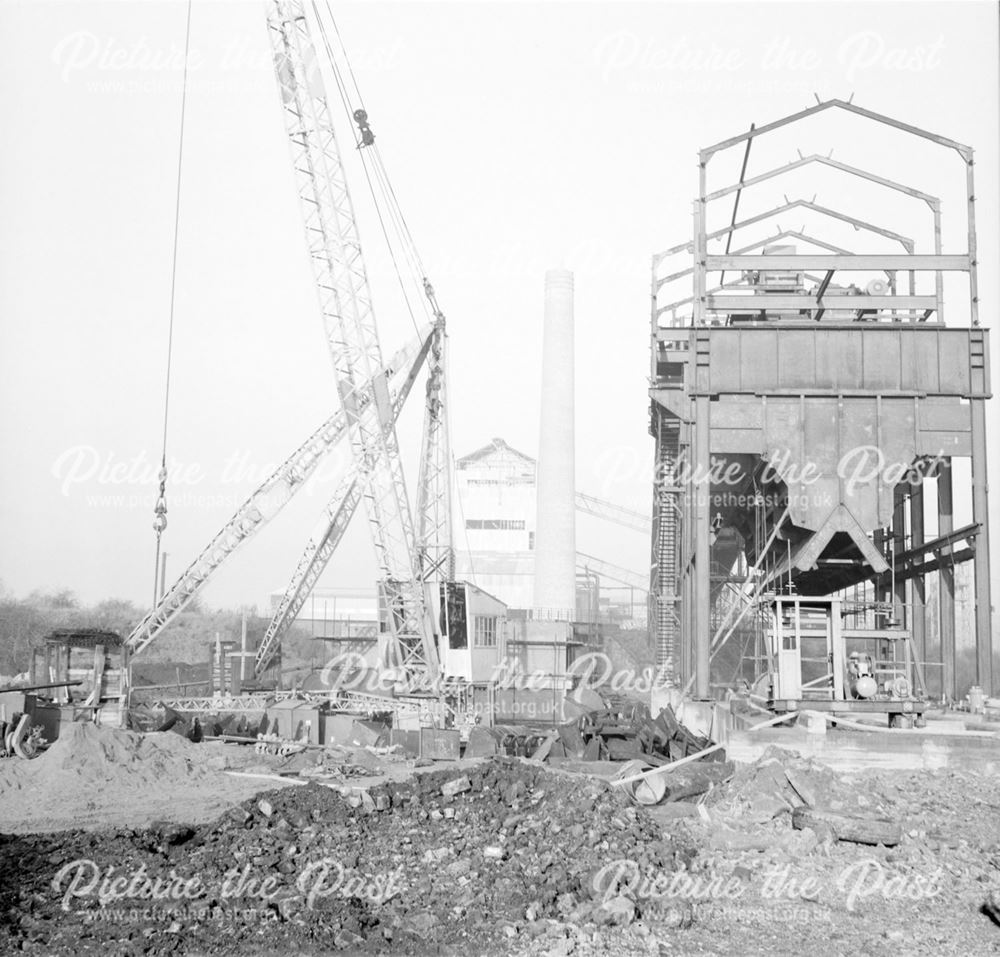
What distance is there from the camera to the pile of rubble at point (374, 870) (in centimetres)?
947

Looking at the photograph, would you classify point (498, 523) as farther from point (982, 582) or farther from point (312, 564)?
point (982, 582)

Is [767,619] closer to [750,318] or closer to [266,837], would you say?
[750,318]

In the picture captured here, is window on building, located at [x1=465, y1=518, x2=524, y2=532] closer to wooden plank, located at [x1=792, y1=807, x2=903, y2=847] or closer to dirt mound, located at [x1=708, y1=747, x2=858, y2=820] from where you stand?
dirt mound, located at [x1=708, y1=747, x2=858, y2=820]

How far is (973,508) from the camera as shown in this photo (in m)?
22.2

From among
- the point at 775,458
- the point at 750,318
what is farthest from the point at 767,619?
the point at 750,318

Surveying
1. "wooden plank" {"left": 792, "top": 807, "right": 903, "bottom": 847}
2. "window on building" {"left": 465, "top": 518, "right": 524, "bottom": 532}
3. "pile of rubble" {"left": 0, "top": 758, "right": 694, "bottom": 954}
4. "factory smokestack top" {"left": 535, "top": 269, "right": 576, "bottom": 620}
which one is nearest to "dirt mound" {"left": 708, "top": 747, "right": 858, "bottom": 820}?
"wooden plank" {"left": 792, "top": 807, "right": 903, "bottom": 847}

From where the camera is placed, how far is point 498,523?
71188mm

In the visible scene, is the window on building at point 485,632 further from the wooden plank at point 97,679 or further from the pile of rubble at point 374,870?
the pile of rubble at point 374,870

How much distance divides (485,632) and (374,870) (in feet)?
105

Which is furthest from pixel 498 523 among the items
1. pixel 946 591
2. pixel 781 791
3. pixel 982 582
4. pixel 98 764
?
pixel 781 791

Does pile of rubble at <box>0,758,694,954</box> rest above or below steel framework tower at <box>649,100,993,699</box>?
below

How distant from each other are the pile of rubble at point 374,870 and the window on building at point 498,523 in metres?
56.4

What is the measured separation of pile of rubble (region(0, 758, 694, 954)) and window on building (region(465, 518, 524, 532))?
56371 millimetres

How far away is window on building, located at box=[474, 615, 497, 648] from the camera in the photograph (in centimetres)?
4206
